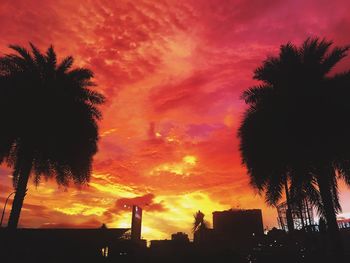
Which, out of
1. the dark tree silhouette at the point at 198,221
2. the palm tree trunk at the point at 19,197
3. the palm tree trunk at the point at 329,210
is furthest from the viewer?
the dark tree silhouette at the point at 198,221

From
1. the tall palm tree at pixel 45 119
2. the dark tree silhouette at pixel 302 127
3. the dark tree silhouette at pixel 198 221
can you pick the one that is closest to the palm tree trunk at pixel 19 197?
the tall palm tree at pixel 45 119

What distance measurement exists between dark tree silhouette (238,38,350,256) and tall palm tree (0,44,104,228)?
36.2 ft

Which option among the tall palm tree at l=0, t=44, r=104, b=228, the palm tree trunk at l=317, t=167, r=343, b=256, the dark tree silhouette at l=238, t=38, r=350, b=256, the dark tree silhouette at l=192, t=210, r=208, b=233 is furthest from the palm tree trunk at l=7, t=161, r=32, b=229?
the dark tree silhouette at l=192, t=210, r=208, b=233

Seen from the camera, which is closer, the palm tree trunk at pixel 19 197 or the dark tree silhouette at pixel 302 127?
the dark tree silhouette at pixel 302 127

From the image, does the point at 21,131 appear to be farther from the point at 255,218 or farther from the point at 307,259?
the point at 255,218

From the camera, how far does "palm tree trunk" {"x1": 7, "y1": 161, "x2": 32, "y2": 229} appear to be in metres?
18.4

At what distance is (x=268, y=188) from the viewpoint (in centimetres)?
1872

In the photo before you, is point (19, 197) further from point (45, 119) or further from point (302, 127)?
point (302, 127)

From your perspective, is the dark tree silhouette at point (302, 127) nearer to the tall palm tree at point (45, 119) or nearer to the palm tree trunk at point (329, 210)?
the palm tree trunk at point (329, 210)

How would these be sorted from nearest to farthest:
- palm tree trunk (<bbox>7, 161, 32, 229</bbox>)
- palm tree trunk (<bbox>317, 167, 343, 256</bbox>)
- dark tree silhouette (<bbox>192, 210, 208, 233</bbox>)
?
palm tree trunk (<bbox>317, 167, 343, 256</bbox>)
palm tree trunk (<bbox>7, 161, 32, 229</bbox>)
dark tree silhouette (<bbox>192, 210, 208, 233</bbox>)

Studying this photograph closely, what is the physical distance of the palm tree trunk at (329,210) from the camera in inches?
576

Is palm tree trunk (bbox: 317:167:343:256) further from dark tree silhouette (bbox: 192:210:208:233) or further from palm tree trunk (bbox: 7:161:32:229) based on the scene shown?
dark tree silhouette (bbox: 192:210:208:233)

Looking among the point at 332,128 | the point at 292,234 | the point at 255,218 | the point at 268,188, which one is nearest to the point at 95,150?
the point at 268,188

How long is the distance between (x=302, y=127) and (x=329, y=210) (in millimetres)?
4339
